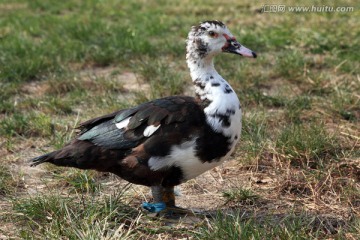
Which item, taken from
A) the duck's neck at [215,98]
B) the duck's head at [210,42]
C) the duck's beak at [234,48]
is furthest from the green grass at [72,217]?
the duck's beak at [234,48]

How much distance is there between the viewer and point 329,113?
17.1ft

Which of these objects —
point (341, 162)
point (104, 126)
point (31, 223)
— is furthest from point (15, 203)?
point (341, 162)

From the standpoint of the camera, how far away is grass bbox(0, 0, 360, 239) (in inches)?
136

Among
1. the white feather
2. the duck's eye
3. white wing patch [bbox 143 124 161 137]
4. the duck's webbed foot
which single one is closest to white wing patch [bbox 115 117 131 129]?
white wing patch [bbox 143 124 161 137]

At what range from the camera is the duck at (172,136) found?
3.46m

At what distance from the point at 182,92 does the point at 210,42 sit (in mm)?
2188

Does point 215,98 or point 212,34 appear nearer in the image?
point 215,98

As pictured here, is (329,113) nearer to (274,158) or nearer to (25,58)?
(274,158)

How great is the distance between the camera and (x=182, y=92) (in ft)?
19.4

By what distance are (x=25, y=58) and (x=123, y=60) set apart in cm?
111

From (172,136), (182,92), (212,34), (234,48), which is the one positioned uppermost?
(212,34)

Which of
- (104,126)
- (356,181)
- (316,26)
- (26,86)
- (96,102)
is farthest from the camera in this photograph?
(316,26)

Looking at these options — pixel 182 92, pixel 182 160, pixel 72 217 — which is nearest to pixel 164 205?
pixel 182 160

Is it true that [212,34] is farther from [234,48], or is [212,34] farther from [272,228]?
[272,228]
